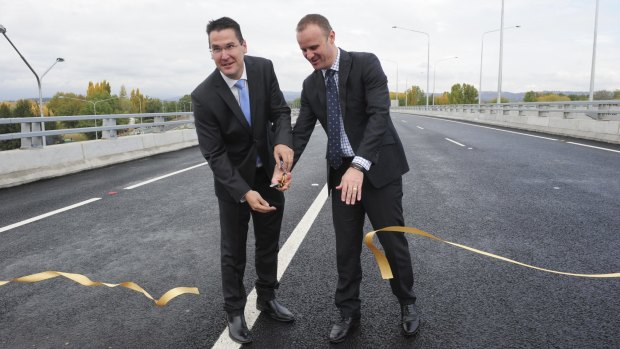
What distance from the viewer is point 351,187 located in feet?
9.05

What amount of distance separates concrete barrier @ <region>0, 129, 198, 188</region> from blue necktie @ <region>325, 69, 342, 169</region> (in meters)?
8.25

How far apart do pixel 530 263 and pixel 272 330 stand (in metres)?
2.57

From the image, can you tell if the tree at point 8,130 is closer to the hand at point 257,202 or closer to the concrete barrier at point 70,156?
the concrete barrier at point 70,156

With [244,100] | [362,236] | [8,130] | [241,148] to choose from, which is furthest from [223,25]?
[8,130]

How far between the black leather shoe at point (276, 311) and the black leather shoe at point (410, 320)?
2.49 feet

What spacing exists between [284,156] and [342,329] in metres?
1.18

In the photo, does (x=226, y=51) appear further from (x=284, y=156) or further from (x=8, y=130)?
(x=8, y=130)

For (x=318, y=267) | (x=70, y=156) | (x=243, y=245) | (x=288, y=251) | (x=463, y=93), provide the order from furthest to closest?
(x=463, y=93), (x=70, y=156), (x=288, y=251), (x=318, y=267), (x=243, y=245)

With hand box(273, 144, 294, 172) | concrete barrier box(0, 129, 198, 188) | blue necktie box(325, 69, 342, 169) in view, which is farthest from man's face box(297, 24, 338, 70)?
concrete barrier box(0, 129, 198, 188)

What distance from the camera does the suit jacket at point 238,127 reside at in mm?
2967

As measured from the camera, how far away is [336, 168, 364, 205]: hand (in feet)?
9.02

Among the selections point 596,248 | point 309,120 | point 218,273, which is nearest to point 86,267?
point 218,273

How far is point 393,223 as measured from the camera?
10.1 feet

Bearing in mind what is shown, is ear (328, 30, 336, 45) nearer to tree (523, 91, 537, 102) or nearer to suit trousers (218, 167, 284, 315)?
suit trousers (218, 167, 284, 315)
